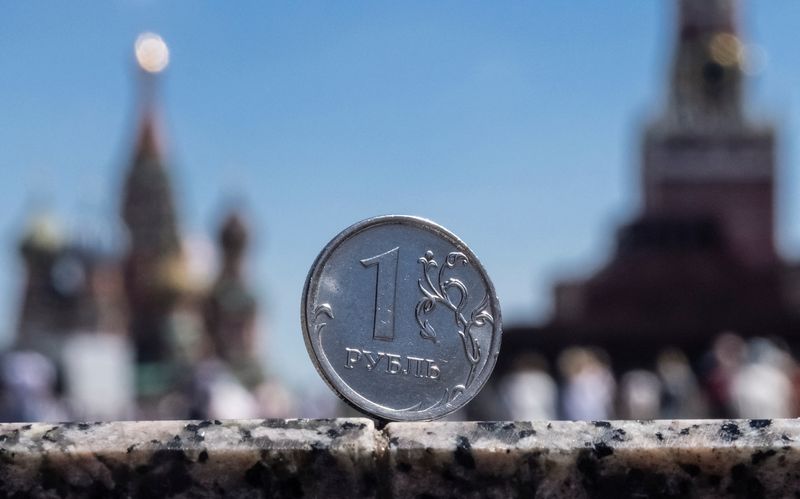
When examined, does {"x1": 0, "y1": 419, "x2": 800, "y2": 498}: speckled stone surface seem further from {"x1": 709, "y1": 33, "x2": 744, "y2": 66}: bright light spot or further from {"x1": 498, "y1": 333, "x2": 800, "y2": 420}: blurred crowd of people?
{"x1": 709, "y1": 33, "x2": 744, "y2": 66}: bright light spot

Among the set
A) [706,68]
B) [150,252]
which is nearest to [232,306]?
[150,252]

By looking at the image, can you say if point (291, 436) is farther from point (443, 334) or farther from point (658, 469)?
point (658, 469)

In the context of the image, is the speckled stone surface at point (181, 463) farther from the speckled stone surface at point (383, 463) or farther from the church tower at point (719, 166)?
the church tower at point (719, 166)

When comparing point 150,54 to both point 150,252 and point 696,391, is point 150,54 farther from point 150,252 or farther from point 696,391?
point 696,391

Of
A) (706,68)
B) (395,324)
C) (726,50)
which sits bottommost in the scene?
(395,324)

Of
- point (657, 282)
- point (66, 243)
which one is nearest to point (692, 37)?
point (657, 282)

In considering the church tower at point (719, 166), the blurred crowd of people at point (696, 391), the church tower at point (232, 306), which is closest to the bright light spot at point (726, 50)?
the church tower at point (719, 166)

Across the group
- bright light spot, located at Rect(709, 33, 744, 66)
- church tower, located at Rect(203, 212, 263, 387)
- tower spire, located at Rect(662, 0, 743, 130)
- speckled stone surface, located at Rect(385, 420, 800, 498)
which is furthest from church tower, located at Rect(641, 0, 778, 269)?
speckled stone surface, located at Rect(385, 420, 800, 498)
